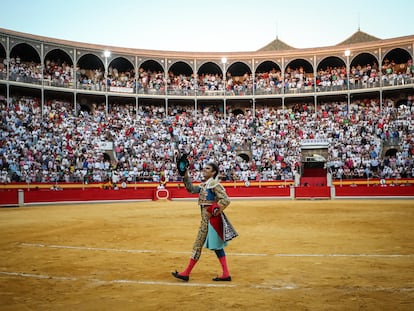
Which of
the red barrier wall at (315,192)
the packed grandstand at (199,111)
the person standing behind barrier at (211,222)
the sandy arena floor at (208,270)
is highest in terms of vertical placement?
the packed grandstand at (199,111)

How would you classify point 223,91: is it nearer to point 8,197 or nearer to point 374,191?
point 374,191

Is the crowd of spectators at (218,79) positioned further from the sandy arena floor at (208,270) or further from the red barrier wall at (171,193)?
the sandy arena floor at (208,270)

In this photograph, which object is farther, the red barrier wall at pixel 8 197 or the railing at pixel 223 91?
the railing at pixel 223 91

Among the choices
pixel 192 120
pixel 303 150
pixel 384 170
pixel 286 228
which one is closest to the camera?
pixel 286 228

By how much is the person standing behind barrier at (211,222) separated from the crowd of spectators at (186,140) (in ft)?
68.9

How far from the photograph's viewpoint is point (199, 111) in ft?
123

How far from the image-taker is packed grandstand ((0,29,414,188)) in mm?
27453

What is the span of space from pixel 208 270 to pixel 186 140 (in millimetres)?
25935

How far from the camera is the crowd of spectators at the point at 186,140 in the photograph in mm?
26344

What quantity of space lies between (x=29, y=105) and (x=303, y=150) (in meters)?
19.9

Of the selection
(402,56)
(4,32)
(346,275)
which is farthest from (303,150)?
(346,275)

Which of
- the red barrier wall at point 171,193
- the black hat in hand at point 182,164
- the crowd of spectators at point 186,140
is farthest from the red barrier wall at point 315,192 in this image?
the black hat in hand at point 182,164

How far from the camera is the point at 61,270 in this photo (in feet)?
19.8

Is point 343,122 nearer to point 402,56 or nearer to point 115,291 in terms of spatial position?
point 402,56
